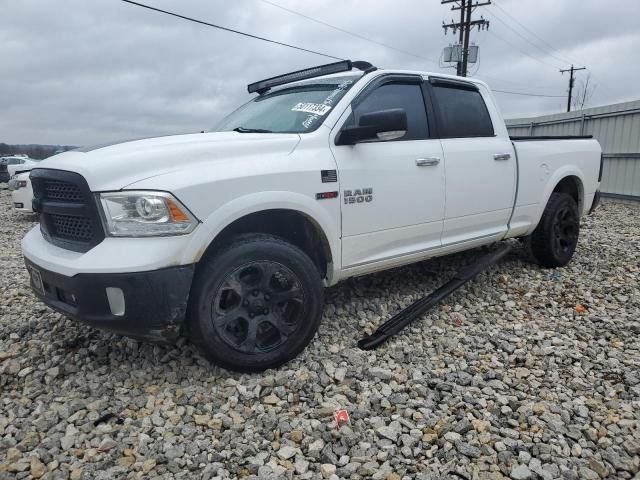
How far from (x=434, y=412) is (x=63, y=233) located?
2350mm

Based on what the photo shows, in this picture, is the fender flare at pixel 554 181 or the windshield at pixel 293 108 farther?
the fender flare at pixel 554 181

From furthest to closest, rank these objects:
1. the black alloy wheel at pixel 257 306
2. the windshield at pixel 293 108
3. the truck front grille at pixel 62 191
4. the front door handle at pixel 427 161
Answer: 1. the front door handle at pixel 427 161
2. the windshield at pixel 293 108
3. the black alloy wheel at pixel 257 306
4. the truck front grille at pixel 62 191

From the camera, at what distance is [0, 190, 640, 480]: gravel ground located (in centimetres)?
225

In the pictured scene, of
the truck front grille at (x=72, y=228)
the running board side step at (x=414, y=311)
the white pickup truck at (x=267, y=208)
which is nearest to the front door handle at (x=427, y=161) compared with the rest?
the white pickup truck at (x=267, y=208)

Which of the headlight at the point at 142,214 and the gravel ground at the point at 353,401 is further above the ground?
the headlight at the point at 142,214

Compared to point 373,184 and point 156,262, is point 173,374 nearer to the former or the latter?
point 156,262

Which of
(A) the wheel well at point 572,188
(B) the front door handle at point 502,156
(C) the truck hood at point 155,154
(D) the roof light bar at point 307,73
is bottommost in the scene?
(A) the wheel well at point 572,188

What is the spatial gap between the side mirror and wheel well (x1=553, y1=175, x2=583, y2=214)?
2.89 metres

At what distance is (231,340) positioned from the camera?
2.81 meters

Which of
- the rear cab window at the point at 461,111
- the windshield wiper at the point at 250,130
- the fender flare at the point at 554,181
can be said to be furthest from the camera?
the fender flare at the point at 554,181

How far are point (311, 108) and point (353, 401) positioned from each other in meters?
1.97

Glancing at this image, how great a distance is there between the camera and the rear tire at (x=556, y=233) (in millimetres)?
4906

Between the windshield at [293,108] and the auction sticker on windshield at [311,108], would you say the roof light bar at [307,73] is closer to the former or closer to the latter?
the windshield at [293,108]

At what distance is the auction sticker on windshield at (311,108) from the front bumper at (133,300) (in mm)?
1457
